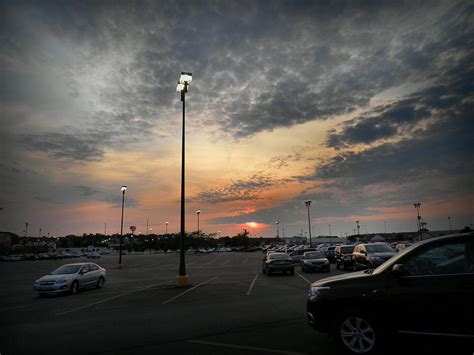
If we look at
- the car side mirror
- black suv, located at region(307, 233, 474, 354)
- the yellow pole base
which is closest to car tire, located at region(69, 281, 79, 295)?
the yellow pole base

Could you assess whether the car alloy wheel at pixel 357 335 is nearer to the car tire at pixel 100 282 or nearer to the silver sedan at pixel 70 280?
the silver sedan at pixel 70 280

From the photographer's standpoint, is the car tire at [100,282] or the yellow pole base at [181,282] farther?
the car tire at [100,282]

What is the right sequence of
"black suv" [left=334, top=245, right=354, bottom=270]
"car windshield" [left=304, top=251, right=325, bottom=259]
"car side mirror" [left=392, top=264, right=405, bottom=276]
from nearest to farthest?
"car side mirror" [left=392, top=264, right=405, bottom=276] → "black suv" [left=334, top=245, right=354, bottom=270] → "car windshield" [left=304, top=251, right=325, bottom=259]

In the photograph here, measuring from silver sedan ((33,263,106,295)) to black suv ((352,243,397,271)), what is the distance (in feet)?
46.3

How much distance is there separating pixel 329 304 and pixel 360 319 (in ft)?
1.70

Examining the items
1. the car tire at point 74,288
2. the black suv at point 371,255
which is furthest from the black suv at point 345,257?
the car tire at point 74,288

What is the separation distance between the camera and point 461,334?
4.35 metres

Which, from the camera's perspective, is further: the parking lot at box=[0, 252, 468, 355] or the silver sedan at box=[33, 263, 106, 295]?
the silver sedan at box=[33, 263, 106, 295]

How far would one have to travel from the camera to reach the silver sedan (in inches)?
583

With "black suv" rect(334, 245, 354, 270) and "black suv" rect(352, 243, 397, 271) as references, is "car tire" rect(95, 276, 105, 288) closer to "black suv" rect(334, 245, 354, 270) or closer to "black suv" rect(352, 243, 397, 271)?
"black suv" rect(352, 243, 397, 271)

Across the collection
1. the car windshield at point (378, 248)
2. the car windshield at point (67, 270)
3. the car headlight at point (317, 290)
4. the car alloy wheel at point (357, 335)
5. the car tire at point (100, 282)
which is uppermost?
the car windshield at point (378, 248)

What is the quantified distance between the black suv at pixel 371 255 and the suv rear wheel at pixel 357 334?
11.3 meters

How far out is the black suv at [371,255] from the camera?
15648 millimetres

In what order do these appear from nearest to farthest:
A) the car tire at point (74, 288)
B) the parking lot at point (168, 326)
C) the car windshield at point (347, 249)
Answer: the parking lot at point (168, 326) → the car tire at point (74, 288) → the car windshield at point (347, 249)
